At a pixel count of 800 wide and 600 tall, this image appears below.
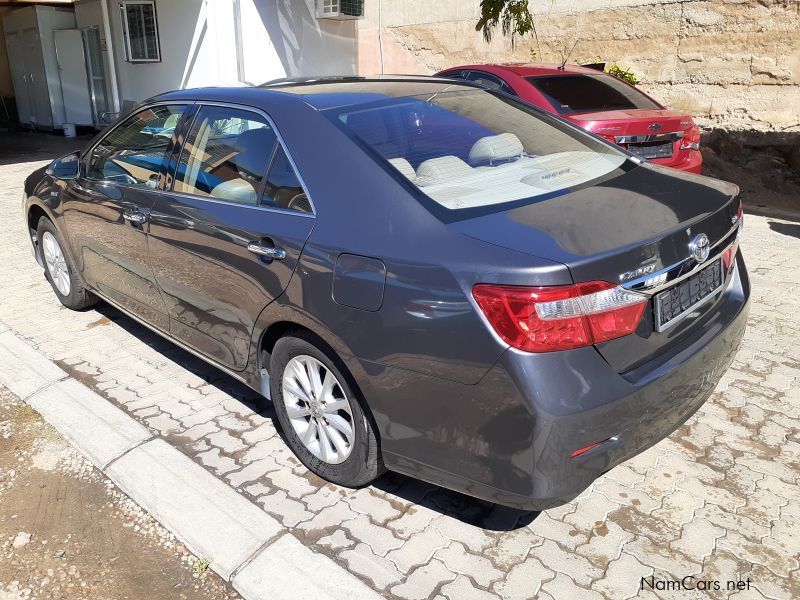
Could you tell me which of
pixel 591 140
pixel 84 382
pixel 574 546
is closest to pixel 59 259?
pixel 84 382

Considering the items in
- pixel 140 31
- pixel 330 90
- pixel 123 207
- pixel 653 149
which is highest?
pixel 140 31

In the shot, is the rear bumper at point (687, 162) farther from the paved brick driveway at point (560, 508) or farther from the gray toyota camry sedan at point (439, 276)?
the gray toyota camry sedan at point (439, 276)

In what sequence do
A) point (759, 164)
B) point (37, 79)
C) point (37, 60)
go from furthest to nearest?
point (37, 79) → point (37, 60) → point (759, 164)

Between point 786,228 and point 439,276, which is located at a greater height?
point 439,276

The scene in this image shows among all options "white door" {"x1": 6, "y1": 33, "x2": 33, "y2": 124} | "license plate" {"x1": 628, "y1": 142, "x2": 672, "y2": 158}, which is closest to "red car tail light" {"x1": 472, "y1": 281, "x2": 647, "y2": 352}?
"license plate" {"x1": 628, "y1": 142, "x2": 672, "y2": 158}

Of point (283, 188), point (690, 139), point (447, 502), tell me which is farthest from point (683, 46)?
point (447, 502)

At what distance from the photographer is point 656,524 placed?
2725 millimetres

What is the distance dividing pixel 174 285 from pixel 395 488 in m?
1.57

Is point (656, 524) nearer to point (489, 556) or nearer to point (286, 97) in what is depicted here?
point (489, 556)

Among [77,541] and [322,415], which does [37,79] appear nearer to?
[77,541]

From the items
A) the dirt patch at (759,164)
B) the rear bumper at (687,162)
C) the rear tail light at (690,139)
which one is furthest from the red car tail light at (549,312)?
the dirt patch at (759,164)

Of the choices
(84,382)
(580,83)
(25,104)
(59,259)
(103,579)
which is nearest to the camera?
(103,579)

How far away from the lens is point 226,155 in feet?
10.8

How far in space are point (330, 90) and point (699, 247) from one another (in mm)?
1820
